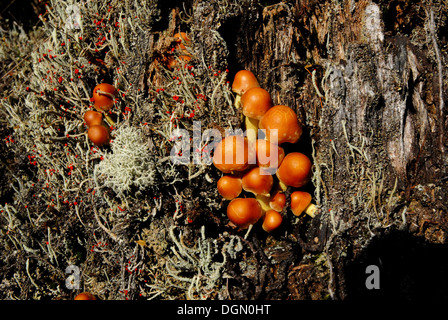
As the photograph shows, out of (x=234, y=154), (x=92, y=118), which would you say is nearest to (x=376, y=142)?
(x=234, y=154)

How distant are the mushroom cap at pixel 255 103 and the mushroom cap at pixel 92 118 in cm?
140

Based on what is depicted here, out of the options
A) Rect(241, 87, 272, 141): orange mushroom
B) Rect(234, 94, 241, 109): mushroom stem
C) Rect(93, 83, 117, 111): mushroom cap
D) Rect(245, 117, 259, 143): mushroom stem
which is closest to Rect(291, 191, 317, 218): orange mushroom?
Rect(245, 117, 259, 143): mushroom stem

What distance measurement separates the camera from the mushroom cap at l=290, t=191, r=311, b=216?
8.41 feet

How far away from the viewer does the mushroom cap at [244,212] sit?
2.42m

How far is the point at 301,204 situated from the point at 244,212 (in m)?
0.50

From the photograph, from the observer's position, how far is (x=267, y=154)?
2455 mm

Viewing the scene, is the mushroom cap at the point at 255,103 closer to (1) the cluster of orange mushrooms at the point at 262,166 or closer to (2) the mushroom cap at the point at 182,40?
(1) the cluster of orange mushrooms at the point at 262,166

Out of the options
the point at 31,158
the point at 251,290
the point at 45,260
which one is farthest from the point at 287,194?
the point at 31,158

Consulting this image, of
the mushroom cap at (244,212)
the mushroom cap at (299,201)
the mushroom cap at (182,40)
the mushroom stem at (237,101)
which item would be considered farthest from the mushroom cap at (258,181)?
the mushroom cap at (182,40)

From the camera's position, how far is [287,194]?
2623 mm

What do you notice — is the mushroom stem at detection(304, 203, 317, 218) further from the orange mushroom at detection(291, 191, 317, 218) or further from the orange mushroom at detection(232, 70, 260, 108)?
the orange mushroom at detection(232, 70, 260, 108)

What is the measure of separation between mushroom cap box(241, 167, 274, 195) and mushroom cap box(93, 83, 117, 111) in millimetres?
1505

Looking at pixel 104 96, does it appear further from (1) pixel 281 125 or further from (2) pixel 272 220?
(2) pixel 272 220
